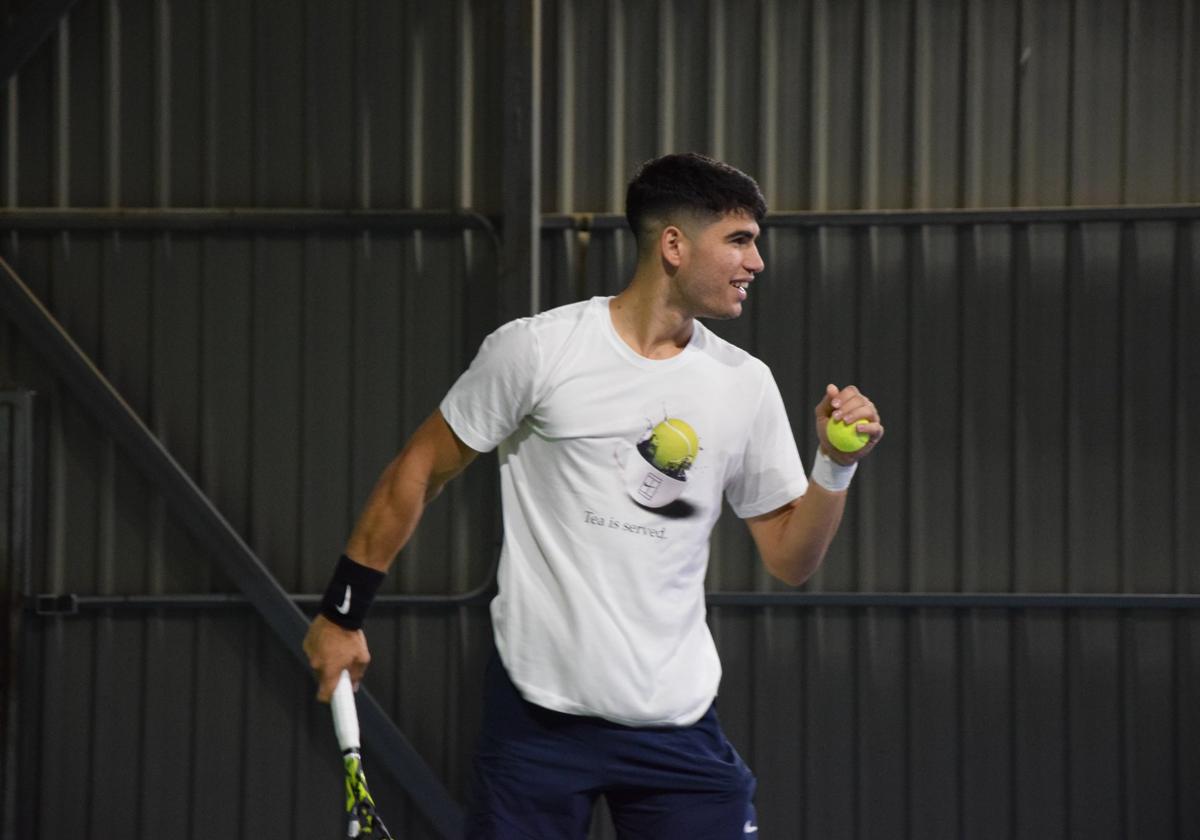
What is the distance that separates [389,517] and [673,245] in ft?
2.73

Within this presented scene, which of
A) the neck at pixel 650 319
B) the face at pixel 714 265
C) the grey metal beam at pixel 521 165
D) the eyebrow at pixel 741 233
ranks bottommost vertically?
the neck at pixel 650 319

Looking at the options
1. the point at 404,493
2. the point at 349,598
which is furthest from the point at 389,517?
the point at 349,598

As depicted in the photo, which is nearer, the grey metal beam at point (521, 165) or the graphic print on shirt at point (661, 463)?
the graphic print on shirt at point (661, 463)

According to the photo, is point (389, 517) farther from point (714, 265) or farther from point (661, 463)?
point (714, 265)

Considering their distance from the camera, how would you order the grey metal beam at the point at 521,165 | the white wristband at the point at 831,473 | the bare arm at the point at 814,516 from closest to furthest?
the bare arm at the point at 814,516, the white wristband at the point at 831,473, the grey metal beam at the point at 521,165

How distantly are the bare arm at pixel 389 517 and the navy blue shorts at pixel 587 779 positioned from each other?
0.34 m

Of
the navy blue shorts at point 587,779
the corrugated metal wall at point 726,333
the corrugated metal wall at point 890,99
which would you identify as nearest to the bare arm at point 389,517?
the navy blue shorts at point 587,779

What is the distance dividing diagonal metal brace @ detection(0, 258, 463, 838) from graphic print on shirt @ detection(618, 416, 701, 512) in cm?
332

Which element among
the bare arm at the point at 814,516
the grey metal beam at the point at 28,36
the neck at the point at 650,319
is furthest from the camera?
the grey metal beam at the point at 28,36

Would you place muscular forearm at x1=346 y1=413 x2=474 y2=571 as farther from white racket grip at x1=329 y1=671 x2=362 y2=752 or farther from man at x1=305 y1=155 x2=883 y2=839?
white racket grip at x1=329 y1=671 x2=362 y2=752

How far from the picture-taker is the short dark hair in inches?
121

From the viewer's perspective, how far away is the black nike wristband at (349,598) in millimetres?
2959

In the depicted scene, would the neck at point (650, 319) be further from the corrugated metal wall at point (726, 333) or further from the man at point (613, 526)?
the corrugated metal wall at point (726, 333)

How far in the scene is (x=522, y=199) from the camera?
232 inches
